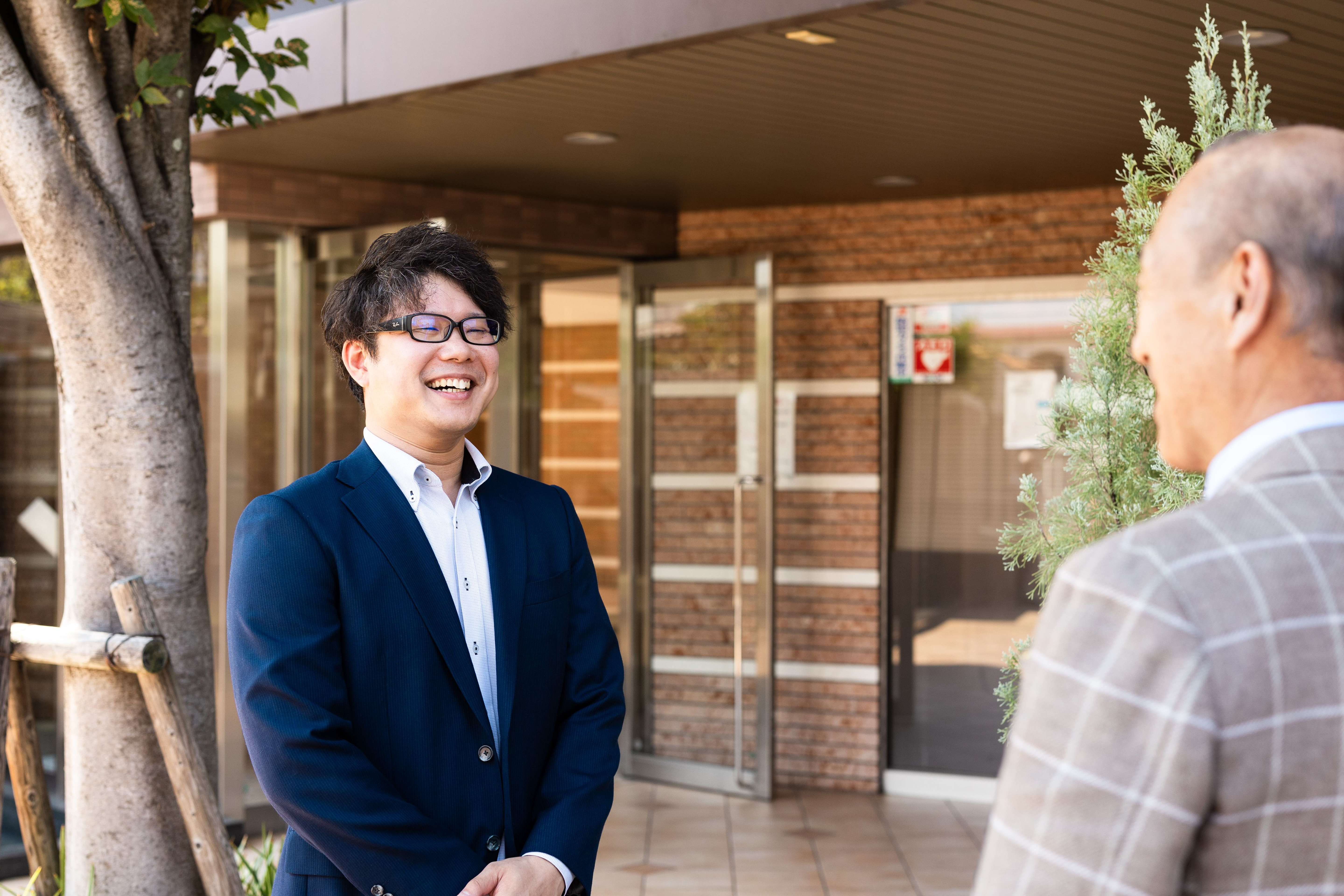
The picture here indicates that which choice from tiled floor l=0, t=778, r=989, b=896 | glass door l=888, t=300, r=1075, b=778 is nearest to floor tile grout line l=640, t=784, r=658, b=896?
tiled floor l=0, t=778, r=989, b=896

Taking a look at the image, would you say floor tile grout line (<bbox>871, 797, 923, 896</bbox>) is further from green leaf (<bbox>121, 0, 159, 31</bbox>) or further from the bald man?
the bald man

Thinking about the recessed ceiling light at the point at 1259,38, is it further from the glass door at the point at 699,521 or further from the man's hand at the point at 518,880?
the man's hand at the point at 518,880

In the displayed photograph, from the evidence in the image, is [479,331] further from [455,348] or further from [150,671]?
[150,671]

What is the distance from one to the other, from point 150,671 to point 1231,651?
7.98ft

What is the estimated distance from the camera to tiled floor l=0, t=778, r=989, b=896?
484cm

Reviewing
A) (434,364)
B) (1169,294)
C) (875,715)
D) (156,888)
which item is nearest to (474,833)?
(434,364)

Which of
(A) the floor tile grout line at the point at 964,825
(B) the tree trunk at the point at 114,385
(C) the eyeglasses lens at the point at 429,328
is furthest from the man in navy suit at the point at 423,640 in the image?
(A) the floor tile grout line at the point at 964,825

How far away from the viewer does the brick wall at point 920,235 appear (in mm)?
5766

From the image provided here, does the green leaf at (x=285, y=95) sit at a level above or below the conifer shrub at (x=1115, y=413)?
above

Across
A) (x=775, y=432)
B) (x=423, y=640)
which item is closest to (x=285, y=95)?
(x=423, y=640)

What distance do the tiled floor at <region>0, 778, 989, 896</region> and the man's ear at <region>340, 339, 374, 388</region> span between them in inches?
123

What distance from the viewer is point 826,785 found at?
20.4ft

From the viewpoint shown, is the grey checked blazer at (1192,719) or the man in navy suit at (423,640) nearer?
the grey checked blazer at (1192,719)

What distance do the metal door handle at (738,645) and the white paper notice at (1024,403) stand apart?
1.18 m
